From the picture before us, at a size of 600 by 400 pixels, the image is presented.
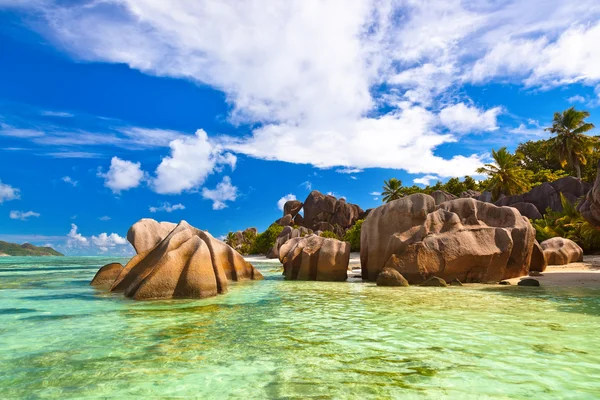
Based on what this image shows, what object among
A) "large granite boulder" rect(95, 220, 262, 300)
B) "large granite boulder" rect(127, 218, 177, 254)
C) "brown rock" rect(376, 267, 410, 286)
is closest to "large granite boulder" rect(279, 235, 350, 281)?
"brown rock" rect(376, 267, 410, 286)

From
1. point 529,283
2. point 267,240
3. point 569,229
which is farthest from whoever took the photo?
point 267,240

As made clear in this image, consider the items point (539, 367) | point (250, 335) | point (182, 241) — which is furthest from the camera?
point (182, 241)

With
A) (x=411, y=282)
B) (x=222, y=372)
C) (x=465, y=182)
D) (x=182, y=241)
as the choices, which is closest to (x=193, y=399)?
(x=222, y=372)

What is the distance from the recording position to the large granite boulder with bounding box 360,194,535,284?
14.6m

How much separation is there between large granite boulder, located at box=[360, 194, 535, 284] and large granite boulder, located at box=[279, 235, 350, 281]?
1.12 meters

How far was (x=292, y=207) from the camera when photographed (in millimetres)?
78938

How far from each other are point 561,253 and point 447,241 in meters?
11.1

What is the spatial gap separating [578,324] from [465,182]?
52.6 m

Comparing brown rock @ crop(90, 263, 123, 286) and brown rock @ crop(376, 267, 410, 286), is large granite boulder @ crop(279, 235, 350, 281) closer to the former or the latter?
brown rock @ crop(376, 267, 410, 286)

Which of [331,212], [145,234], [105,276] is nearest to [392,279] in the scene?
[145,234]

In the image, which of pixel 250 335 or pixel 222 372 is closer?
pixel 222 372

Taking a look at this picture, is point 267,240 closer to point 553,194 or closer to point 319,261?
point 553,194

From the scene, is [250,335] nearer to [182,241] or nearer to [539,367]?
[539,367]

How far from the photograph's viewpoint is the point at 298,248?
63.2ft
